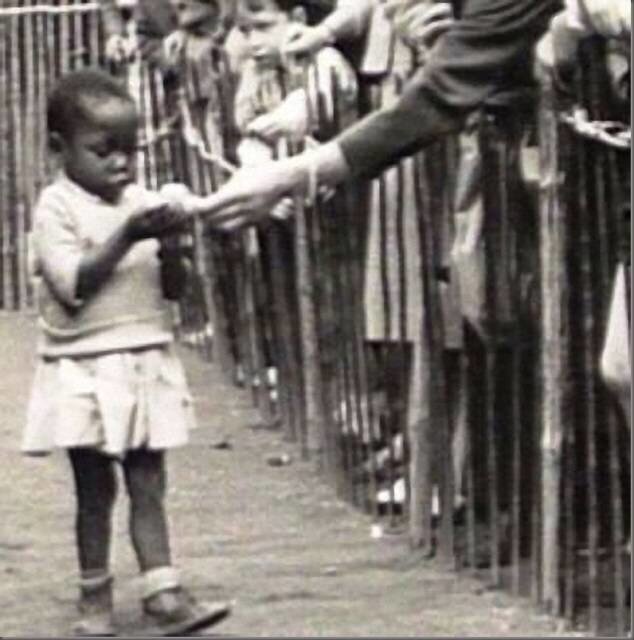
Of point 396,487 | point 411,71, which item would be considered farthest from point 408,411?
point 411,71

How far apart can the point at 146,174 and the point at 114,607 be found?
25.6 ft

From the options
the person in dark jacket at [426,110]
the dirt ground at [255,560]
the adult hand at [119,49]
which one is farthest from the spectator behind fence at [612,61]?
the adult hand at [119,49]

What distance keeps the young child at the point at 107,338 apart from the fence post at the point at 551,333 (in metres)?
0.95

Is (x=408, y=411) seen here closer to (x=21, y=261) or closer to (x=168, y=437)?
(x=168, y=437)

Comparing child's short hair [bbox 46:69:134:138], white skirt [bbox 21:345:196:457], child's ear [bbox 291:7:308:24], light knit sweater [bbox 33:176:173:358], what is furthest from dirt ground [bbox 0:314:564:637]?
child's ear [bbox 291:7:308:24]

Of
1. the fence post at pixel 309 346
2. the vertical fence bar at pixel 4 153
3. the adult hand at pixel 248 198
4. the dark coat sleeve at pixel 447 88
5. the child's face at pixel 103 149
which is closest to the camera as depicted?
the adult hand at pixel 248 198

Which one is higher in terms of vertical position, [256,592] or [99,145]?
[99,145]

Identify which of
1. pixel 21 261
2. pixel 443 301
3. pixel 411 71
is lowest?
pixel 21 261

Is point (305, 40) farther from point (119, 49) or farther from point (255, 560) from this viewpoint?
point (119, 49)

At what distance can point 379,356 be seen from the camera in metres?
11.1

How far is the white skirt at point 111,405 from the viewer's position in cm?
885

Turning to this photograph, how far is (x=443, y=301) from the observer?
10.1 metres

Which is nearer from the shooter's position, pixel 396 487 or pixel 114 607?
pixel 114 607

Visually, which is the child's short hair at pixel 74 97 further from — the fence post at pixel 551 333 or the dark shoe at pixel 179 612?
the dark shoe at pixel 179 612
